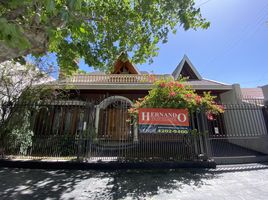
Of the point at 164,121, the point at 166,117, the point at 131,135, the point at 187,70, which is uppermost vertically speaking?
Result: the point at 187,70

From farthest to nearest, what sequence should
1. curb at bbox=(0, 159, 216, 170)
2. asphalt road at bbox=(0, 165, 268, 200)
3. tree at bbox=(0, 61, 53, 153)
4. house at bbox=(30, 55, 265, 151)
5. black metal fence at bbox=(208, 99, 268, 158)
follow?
1. house at bbox=(30, 55, 265, 151)
2. black metal fence at bbox=(208, 99, 268, 158)
3. tree at bbox=(0, 61, 53, 153)
4. curb at bbox=(0, 159, 216, 170)
5. asphalt road at bbox=(0, 165, 268, 200)

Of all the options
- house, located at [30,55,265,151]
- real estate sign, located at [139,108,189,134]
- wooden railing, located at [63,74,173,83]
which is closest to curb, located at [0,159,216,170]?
real estate sign, located at [139,108,189,134]

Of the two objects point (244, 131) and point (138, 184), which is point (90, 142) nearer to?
point (138, 184)

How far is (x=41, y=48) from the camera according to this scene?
3193mm

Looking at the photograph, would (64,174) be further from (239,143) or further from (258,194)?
(239,143)

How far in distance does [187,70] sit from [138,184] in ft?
39.9

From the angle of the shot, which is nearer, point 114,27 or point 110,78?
point 114,27

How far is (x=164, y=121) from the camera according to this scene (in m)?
6.21

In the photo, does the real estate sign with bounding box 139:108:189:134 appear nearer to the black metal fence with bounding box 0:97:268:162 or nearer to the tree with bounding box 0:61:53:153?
the black metal fence with bounding box 0:97:268:162

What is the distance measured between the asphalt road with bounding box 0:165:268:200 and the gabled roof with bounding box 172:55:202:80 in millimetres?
9178

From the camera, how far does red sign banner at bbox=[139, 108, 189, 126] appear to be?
244 inches

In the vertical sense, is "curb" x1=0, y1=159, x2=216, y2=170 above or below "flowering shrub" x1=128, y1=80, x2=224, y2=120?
below

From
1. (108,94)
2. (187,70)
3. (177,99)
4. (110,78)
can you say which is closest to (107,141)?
(177,99)

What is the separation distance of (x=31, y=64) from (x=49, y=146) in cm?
452
